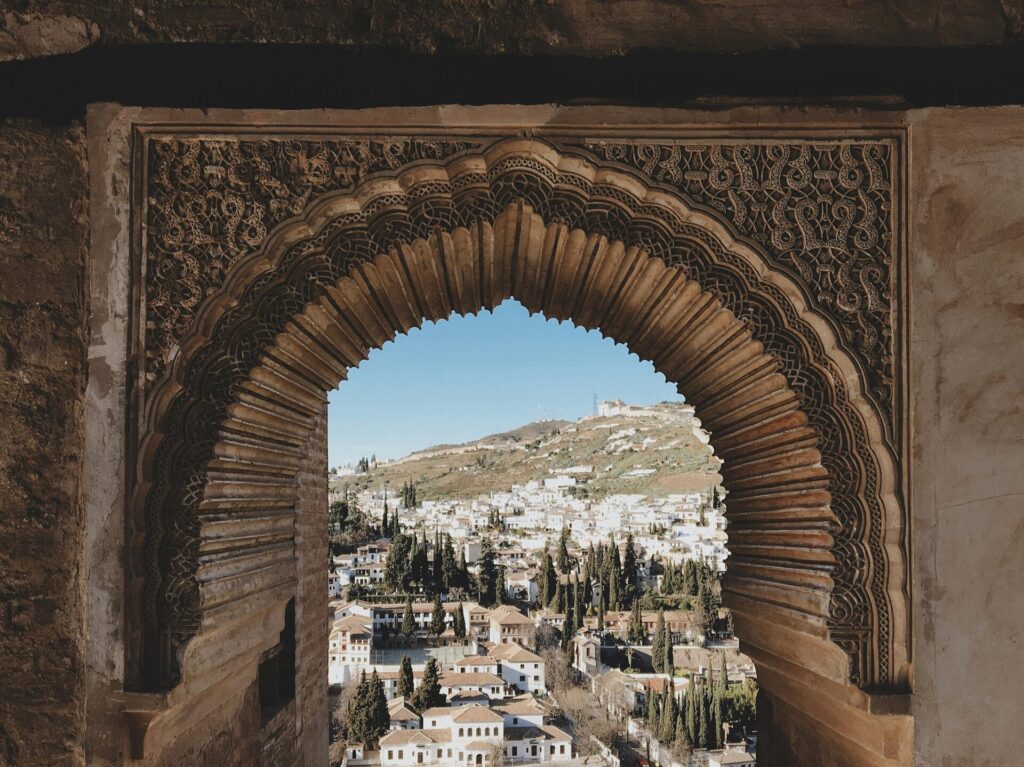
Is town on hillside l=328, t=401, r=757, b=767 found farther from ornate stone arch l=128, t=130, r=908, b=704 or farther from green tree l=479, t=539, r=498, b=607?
ornate stone arch l=128, t=130, r=908, b=704

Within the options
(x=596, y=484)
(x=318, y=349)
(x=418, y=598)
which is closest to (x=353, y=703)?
(x=418, y=598)

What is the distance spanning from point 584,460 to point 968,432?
335ft

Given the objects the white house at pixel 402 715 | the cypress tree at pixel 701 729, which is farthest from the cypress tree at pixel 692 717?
the white house at pixel 402 715

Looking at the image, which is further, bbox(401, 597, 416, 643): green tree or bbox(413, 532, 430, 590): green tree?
bbox(413, 532, 430, 590): green tree

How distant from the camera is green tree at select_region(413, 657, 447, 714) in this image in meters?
32.2

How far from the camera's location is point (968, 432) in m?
2.35

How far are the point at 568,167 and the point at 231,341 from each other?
112cm

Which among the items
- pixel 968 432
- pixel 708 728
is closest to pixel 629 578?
pixel 708 728

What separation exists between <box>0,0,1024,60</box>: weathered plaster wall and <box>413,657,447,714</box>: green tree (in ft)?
107

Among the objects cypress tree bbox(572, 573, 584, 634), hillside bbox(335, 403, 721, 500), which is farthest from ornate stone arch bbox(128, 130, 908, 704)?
hillside bbox(335, 403, 721, 500)

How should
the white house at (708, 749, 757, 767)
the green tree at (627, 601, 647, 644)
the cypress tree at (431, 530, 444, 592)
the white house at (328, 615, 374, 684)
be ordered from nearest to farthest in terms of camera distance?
the white house at (708, 749, 757, 767) → the white house at (328, 615, 374, 684) → the green tree at (627, 601, 647, 644) → the cypress tree at (431, 530, 444, 592)

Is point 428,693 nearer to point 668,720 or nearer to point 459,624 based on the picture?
point 459,624

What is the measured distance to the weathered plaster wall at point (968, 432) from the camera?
7.55 feet

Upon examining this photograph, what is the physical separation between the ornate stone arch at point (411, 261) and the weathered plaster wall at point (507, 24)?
0.33 metres
